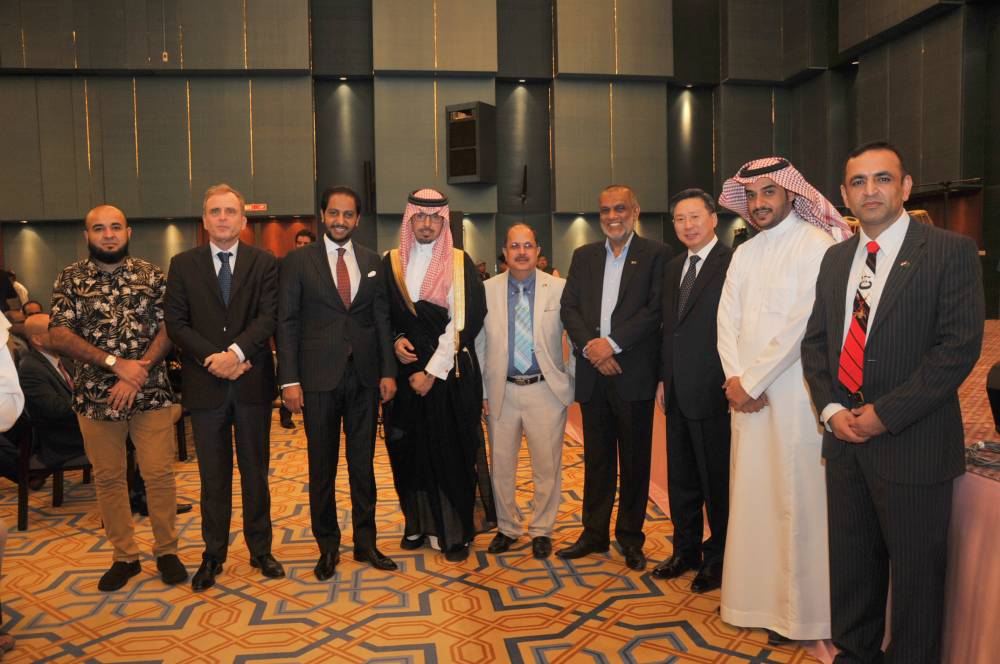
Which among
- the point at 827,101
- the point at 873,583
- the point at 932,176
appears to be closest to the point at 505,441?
the point at 873,583

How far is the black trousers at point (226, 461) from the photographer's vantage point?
10.5 ft

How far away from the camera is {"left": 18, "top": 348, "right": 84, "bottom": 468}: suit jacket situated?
4086 mm

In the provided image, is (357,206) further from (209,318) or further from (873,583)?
(873,583)

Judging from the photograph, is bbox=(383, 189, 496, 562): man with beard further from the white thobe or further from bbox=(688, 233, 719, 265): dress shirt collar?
the white thobe

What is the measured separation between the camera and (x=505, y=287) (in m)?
3.60

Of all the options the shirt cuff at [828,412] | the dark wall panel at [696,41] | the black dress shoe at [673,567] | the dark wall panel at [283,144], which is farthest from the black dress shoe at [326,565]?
the dark wall panel at [696,41]

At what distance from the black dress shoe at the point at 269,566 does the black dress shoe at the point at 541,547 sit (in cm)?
119

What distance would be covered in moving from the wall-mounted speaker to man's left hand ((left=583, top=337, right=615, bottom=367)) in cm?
844

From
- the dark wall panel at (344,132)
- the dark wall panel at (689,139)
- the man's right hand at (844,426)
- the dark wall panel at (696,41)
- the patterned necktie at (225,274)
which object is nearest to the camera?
the man's right hand at (844,426)

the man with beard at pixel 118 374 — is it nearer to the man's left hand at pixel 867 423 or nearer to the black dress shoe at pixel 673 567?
the black dress shoe at pixel 673 567

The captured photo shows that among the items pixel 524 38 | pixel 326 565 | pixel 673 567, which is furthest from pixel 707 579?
pixel 524 38

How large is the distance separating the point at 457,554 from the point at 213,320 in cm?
159

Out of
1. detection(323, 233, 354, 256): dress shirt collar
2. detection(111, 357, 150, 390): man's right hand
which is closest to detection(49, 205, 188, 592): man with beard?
detection(111, 357, 150, 390): man's right hand

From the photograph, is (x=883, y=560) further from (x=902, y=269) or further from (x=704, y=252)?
(x=704, y=252)
